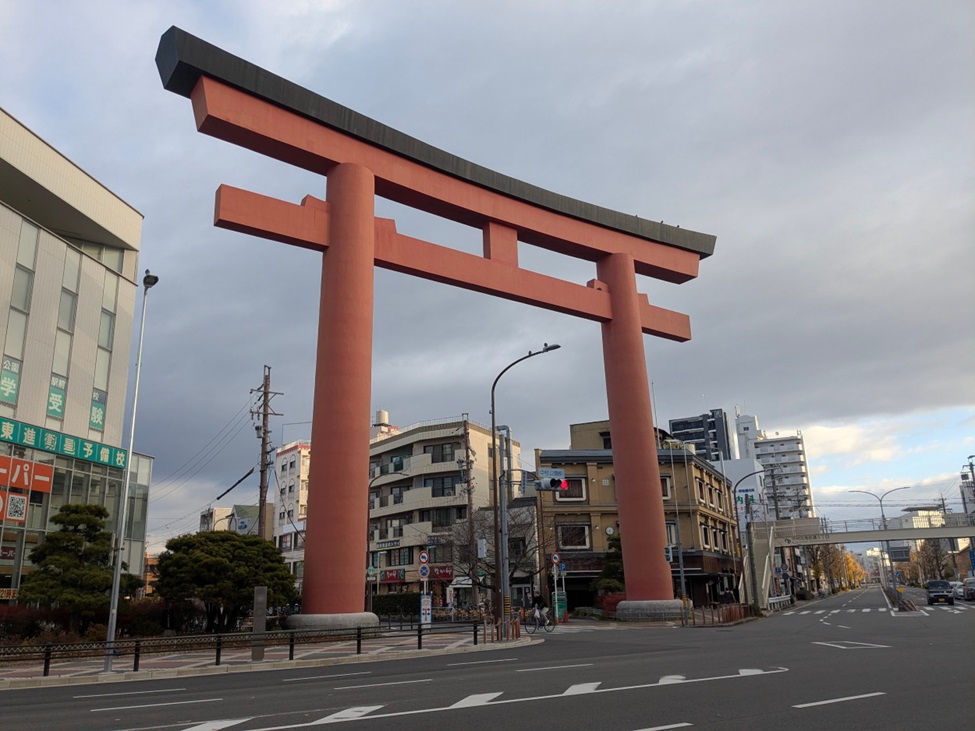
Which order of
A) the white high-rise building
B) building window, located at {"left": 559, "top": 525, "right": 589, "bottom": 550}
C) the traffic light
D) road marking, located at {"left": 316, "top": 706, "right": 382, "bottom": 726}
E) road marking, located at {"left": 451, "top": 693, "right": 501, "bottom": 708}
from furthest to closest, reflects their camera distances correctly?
the white high-rise building < building window, located at {"left": 559, "top": 525, "right": 589, "bottom": 550} < the traffic light < road marking, located at {"left": 451, "top": 693, "right": 501, "bottom": 708} < road marking, located at {"left": 316, "top": 706, "right": 382, "bottom": 726}

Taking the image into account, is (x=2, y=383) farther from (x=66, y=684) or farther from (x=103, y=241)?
(x=66, y=684)

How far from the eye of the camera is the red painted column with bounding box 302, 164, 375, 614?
22.6m

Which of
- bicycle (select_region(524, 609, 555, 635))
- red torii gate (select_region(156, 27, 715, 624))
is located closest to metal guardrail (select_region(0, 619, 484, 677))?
red torii gate (select_region(156, 27, 715, 624))

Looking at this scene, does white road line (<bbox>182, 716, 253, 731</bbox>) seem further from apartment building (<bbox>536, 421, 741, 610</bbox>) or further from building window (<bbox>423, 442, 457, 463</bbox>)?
building window (<bbox>423, 442, 457, 463</bbox>)

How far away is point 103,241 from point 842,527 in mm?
53752

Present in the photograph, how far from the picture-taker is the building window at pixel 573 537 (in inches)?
1928

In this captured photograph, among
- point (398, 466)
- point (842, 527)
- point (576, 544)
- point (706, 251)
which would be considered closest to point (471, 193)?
point (706, 251)

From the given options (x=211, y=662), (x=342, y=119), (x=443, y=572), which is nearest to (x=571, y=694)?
(x=211, y=662)

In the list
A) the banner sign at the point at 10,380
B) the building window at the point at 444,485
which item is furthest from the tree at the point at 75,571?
the building window at the point at 444,485

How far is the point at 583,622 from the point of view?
3628 cm

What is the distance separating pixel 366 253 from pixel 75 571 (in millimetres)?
12977

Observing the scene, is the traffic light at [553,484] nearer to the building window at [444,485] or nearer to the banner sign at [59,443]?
the banner sign at [59,443]

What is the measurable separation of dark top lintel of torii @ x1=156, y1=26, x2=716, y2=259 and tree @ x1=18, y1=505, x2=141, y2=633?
13653mm

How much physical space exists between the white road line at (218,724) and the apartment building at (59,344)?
20.3 metres
